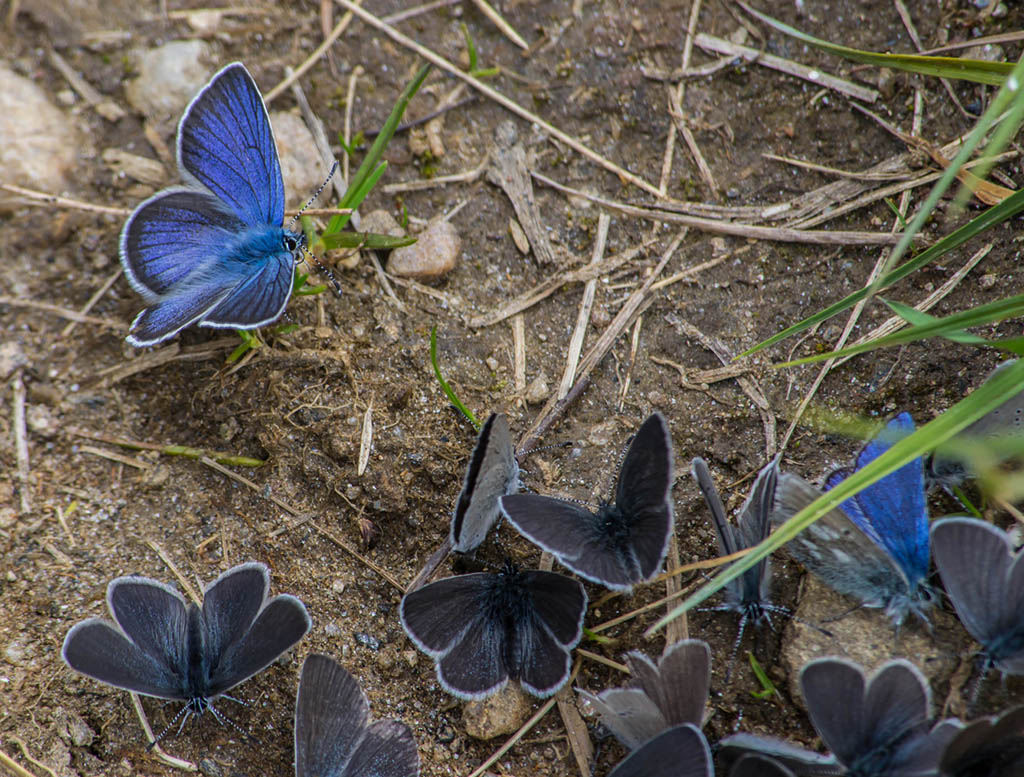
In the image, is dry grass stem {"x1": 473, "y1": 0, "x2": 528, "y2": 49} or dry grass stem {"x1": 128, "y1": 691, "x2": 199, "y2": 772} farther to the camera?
dry grass stem {"x1": 473, "y1": 0, "x2": 528, "y2": 49}

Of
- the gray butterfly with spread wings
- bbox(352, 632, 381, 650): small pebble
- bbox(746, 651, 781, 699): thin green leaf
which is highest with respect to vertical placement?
the gray butterfly with spread wings

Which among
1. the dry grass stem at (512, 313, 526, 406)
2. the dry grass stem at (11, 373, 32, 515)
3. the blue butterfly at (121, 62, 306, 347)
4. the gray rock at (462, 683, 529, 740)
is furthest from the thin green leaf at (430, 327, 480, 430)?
the dry grass stem at (11, 373, 32, 515)

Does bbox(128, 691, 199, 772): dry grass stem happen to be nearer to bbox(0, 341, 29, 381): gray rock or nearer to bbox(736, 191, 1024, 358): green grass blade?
bbox(0, 341, 29, 381): gray rock

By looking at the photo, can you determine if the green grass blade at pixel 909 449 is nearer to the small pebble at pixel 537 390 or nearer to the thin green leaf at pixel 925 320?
the thin green leaf at pixel 925 320

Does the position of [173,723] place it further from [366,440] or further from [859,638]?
[859,638]

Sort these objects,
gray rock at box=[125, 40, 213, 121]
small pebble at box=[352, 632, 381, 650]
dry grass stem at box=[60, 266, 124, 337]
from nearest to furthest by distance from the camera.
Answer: small pebble at box=[352, 632, 381, 650]
dry grass stem at box=[60, 266, 124, 337]
gray rock at box=[125, 40, 213, 121]

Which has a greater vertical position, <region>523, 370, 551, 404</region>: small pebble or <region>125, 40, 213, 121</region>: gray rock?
<region>125, 40, 213, 121</region>: gray rock

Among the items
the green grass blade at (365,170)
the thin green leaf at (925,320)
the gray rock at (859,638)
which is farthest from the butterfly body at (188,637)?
the thin green leaf at (925,320)
